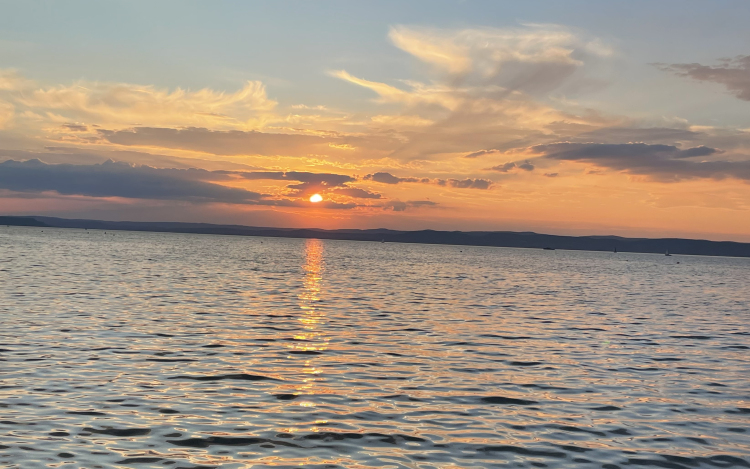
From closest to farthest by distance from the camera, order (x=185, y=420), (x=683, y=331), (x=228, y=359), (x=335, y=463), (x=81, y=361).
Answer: (x=335, y=463)
(x=185, y=420)
(x=81, y=361)
(x=228, y=359)
(x=683, y=331)

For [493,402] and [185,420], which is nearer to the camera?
[185,420]

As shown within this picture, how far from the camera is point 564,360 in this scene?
27.4 m

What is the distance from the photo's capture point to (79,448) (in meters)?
13.4

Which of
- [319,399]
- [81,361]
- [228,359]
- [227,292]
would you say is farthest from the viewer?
[227,292]

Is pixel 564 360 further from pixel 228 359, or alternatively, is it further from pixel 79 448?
pixel 79 448

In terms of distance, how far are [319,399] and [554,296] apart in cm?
5110

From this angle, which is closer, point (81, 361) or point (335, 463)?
point (335, 463)

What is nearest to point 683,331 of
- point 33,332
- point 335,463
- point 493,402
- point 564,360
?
point 564,360

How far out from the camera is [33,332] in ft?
92.5

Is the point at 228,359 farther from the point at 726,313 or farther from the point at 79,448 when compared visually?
the point at 726,313

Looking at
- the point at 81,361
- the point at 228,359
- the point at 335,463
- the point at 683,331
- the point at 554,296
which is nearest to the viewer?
→ the point at 335,463

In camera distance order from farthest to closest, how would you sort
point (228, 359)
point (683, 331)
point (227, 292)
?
point (227, 292) < point (683, 331) < point (228, 359)

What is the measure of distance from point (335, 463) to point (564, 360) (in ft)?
55.1

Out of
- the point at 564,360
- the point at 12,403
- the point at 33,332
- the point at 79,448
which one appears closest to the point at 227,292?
the point at 33,332
